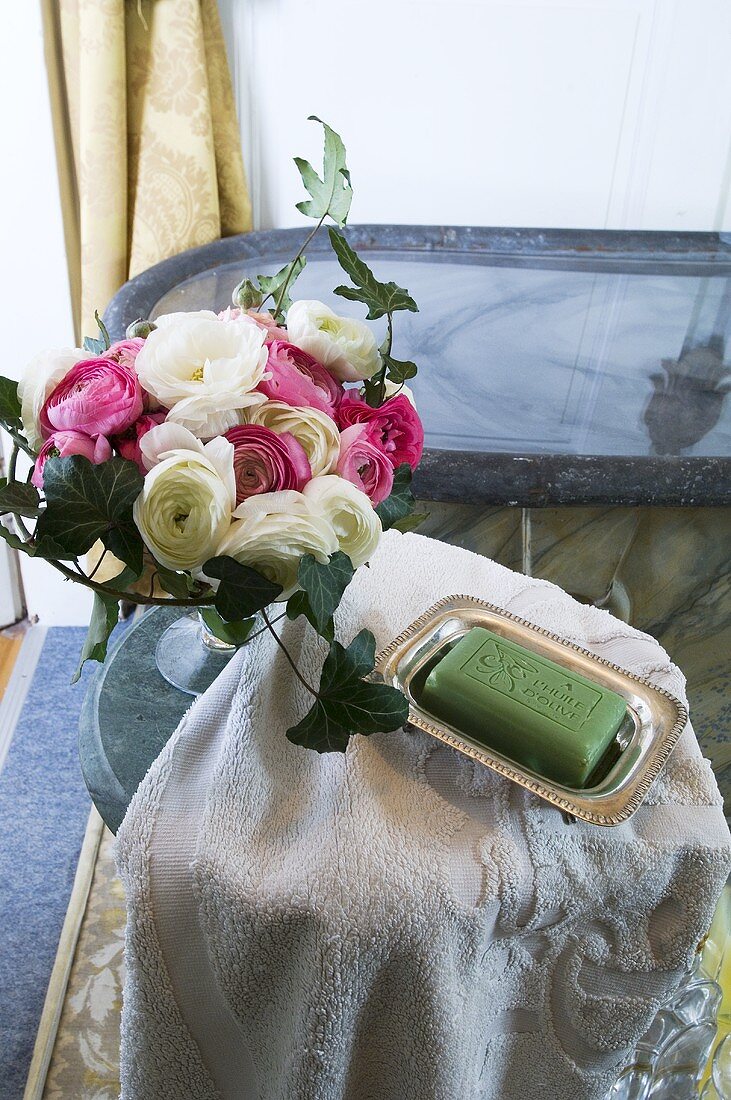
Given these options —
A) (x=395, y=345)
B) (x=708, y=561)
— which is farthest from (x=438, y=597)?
(x=395, y=345)

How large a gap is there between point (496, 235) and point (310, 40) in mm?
428

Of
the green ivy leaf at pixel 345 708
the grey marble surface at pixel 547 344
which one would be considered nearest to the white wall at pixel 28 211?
the grey marble surface at pixel 547 344

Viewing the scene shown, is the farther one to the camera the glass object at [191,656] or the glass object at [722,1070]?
the glass object at [191,656]

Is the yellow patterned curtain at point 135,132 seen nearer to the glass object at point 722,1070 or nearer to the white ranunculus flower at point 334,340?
the white ranunculus flower at point 334,340

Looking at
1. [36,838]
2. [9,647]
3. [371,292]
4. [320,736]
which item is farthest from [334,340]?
[9,647]

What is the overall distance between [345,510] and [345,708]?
0.43 ft

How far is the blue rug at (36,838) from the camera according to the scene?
3.77 feet

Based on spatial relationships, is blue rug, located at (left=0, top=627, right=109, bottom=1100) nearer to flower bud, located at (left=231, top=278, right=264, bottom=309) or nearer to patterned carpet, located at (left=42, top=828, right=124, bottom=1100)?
patterned carpet, located at (left=42, top=828, right=124, bottom=1100)

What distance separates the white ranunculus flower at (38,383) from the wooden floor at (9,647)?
1115 mm

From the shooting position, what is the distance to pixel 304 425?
1.92 feet

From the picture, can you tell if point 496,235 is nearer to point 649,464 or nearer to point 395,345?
point 395,345

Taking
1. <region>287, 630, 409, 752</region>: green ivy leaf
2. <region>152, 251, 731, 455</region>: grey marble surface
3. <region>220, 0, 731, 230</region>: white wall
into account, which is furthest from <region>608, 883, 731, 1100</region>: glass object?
<region>220, 0, 731, 230</region>: white wall

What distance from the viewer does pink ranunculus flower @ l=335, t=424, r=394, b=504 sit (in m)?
0.60

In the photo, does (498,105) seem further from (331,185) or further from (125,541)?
(125,541)
